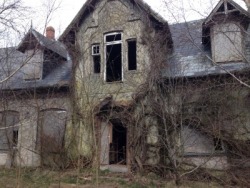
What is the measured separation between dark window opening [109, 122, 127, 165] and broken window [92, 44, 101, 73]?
8.70 feet

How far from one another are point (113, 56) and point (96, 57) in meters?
1.09

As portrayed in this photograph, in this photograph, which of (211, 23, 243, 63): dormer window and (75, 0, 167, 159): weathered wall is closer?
(211, 23, 243, 63): dormer window

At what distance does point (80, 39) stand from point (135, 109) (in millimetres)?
4296

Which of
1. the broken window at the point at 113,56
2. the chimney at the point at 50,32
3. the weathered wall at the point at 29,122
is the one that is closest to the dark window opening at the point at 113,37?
the broken window at the point at 113,56

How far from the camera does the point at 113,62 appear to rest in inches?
575

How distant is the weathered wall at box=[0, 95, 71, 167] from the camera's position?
46.0 feet

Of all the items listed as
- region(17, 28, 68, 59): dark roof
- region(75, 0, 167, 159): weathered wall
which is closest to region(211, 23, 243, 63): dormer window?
region(75, 0, 167, 159): weathered wall

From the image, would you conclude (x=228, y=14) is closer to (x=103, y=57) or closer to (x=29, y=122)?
(x=103, y=57)

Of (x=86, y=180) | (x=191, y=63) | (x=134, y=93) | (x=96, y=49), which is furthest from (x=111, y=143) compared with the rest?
(x=191, y=63)

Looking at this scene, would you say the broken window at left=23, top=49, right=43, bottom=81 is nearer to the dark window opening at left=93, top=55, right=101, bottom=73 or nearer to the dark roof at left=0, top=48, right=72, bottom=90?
the dark roof at left=0, top=48, right=72, bottom=90

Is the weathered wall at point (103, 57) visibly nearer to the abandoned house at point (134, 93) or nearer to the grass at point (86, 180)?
the abandoned house at point (134, 93)

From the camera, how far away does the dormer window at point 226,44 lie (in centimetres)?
1183

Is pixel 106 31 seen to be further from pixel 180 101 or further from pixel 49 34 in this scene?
pixel 49 34

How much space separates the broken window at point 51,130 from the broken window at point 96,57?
2.53 meters
